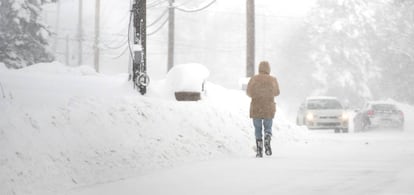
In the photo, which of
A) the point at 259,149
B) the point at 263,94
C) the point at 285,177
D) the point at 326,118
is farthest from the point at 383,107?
the point at 285,177

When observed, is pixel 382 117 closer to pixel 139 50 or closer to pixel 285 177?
pixel 139 50

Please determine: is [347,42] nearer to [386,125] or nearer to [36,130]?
[386,125]

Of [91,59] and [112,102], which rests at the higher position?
[91,59]

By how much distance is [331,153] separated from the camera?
1322 centimetres

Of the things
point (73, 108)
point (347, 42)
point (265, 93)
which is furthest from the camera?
point (347, 42)

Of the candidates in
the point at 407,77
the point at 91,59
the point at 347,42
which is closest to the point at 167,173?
the point at 407,77

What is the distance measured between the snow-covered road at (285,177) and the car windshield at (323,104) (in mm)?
13795

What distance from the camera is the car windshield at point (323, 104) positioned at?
26859 millimetres

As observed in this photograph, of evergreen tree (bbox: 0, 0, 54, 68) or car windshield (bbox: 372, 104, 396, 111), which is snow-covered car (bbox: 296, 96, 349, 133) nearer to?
car windshield (bbox: 372, 104, 396, 111)

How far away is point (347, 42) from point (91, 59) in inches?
1769

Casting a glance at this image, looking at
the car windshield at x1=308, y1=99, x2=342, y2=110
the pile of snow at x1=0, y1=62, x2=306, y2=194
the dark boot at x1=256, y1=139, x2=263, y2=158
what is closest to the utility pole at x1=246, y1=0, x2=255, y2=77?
the car windshield at x1=308, y1=99, x2=342, y2=110

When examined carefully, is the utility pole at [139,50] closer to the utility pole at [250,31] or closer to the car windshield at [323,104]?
the utility pole at [250,31]

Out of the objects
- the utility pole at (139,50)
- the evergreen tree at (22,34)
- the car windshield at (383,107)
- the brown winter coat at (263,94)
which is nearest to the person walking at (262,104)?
the brown winter coat at (263,94)

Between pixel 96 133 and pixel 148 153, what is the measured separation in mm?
963
